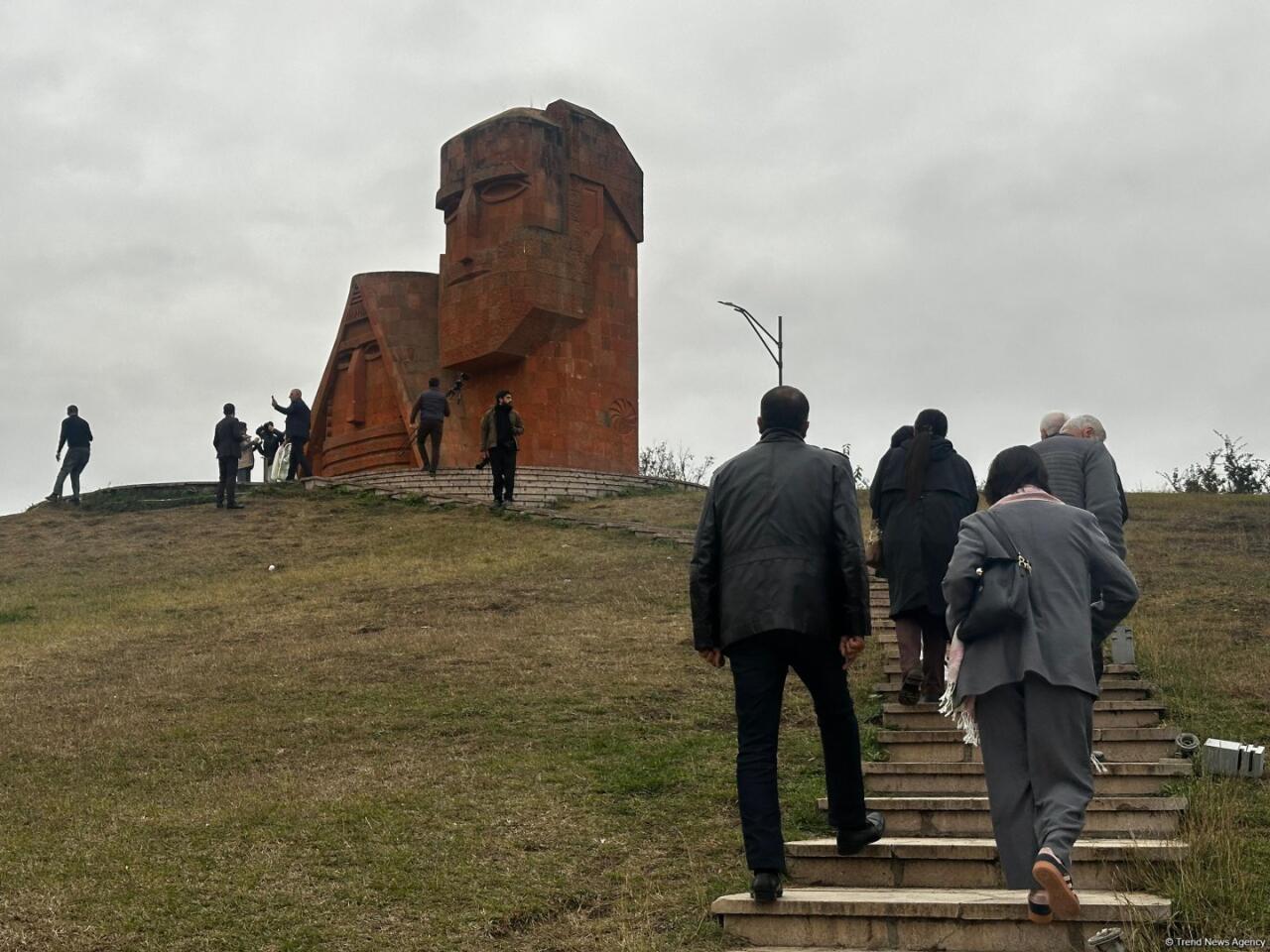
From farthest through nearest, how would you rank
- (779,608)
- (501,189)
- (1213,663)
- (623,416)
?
(623,416) → (501,189) → (1213,663) → (779,608)

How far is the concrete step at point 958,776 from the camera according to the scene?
294 inches

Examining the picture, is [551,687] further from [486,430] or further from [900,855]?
[486,430]

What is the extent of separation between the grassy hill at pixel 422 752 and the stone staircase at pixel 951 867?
0.24 meters

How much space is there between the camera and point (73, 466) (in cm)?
2494

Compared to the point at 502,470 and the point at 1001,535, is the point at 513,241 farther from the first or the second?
the point at 1001,535

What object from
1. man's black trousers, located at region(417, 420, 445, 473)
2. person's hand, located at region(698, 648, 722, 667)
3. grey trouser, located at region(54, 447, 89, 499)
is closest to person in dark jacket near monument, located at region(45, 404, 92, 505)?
grey trouser, located at region(54, 447, 89, 499)

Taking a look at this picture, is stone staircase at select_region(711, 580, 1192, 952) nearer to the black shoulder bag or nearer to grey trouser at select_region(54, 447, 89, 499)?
the black shoulder bag

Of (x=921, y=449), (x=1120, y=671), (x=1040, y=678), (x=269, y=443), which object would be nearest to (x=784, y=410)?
(x=1040, y=678)

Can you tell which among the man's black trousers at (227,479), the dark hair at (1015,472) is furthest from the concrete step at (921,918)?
the man's black trousers at (227,479)

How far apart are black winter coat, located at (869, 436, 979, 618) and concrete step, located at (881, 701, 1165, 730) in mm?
608

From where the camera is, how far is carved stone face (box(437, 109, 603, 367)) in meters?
26.9

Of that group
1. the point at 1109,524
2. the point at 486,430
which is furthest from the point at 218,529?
the point at 1109,524

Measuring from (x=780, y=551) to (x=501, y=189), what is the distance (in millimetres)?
22356

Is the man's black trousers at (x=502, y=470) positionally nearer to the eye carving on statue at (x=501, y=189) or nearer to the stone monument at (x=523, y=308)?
the stone monument at (x=523, y=308)
